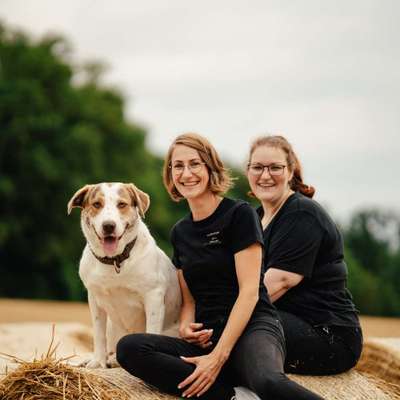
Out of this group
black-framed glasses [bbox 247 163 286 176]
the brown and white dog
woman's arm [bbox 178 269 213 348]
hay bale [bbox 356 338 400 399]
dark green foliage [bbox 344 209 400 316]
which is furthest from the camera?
dark green foliage [bbox 344 209 400 316]

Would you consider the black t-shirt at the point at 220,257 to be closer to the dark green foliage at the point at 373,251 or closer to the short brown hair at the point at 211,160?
the short brown hair at the point at 211,160

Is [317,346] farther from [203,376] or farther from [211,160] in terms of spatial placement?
[211,160]

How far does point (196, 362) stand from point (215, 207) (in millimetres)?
1211

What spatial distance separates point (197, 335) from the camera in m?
5.24

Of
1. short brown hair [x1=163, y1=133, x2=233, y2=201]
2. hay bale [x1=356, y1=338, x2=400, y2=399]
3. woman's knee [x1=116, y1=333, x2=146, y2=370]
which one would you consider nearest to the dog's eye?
short brown hair [x1=163, y1=133, x2=233, y2=201]

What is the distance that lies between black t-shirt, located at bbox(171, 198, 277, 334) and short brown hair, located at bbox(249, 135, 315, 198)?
116 centimetres

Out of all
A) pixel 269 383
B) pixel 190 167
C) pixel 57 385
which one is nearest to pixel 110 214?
pixel 190 167

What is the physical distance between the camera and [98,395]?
4797 millimetres

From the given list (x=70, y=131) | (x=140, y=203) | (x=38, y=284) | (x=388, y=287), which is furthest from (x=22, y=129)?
(x=140, y=203)

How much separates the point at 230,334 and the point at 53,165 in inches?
1035

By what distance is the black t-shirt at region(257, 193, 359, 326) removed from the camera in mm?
5852

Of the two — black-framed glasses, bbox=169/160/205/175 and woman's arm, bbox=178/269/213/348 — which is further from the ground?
black-framed glasses, bbox=169/160/205/175

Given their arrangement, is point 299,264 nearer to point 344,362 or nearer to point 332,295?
point 332,295

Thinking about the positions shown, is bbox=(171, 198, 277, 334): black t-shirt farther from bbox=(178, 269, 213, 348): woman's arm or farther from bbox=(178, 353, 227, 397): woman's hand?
bbox=(178, 353, 227, 397): woman's hand
